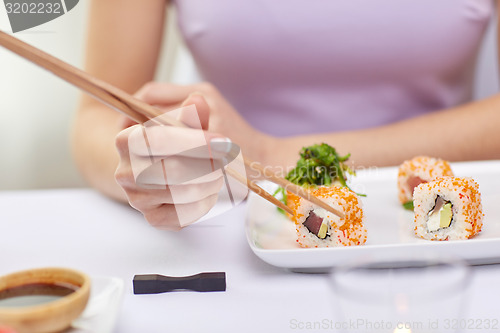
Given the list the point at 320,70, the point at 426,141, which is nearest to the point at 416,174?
the point at 426,141

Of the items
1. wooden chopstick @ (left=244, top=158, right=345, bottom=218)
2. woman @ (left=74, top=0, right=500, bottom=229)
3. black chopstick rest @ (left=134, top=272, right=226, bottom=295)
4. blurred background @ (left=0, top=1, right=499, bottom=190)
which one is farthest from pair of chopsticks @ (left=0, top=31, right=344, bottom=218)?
blurred background @ (left=0, top=1, right=499, bottom=190)

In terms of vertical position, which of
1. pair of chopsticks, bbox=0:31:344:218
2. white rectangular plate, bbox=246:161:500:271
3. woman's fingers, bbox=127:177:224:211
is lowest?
white rectangular plate, bbox=246:161:500:271

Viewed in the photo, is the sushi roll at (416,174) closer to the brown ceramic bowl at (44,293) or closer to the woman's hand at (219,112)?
the woman's hand at (219,112)

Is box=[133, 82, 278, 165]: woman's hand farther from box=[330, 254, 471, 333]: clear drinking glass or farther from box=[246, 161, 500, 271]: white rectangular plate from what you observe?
box=[330, 254, 471, 333]: clear drinking glass

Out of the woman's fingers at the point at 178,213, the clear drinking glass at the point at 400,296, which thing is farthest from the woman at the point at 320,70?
the clear drinking glass at the point at 400,296

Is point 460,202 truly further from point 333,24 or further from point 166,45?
point 166,45

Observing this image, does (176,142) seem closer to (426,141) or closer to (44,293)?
(44,293)
